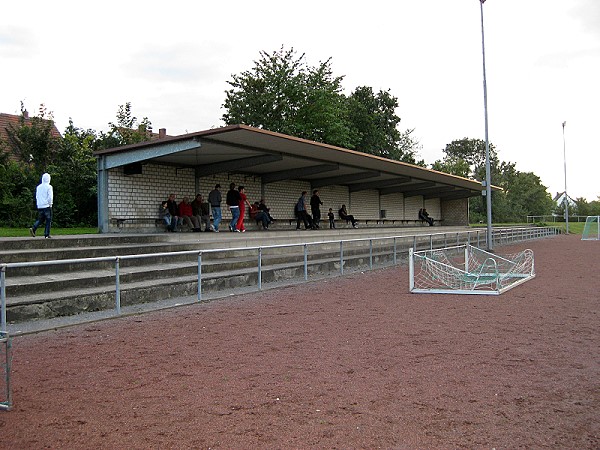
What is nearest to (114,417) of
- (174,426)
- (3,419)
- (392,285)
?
(174,426)

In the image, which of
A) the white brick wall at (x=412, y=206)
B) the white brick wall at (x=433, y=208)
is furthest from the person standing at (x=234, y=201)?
the white brick wall at (x=433, y=208)

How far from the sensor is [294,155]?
19.2m

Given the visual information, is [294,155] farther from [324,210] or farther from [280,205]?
[324,210]

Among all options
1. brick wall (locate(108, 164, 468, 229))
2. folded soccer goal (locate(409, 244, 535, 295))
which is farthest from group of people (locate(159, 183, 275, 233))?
folded soccer goal (locate(409, 244, 535, 295))

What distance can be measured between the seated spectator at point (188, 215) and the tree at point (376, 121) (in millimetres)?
30607

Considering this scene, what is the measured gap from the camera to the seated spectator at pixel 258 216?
68.7ft

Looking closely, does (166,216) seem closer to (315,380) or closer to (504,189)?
(315,380)

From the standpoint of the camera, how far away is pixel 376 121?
5100cm

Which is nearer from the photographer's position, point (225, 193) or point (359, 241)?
point (359, 241)

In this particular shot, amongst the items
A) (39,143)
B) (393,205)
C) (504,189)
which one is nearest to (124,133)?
(39,143)

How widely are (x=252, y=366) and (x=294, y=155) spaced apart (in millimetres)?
13910

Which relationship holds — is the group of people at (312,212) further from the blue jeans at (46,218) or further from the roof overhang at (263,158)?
the blue jeans at (46,218)

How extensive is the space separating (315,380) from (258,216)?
16.3 m

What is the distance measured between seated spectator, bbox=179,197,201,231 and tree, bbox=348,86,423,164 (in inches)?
1205
